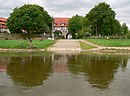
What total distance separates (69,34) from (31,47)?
83470 millimetres

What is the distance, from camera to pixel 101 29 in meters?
92.2

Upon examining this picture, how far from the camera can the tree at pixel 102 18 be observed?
8969 centimetres

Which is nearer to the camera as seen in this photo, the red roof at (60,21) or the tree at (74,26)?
the tree at (74,26)

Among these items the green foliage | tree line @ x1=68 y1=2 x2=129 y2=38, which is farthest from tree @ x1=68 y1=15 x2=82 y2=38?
Answer: the green foliage

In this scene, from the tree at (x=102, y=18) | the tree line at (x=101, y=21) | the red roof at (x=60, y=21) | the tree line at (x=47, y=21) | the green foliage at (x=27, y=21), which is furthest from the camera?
the red roof at (x=60, y=21)

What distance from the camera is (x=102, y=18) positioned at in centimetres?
9069

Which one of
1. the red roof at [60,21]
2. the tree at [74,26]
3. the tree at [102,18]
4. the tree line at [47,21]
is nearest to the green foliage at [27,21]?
the tree line at [47,21]

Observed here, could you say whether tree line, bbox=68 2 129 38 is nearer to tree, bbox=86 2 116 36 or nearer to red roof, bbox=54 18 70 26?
tree, bbox=86 2 116 36

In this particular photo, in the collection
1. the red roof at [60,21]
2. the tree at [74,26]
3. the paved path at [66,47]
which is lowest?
the paved path at [66,47]

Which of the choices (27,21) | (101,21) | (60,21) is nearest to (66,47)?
(27,21)

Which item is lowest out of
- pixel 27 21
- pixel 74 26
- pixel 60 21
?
pixel 74 26

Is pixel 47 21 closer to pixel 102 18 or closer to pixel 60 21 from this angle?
pixel 102 18

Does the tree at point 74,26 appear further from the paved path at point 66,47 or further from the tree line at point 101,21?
the paved path at point 66,47

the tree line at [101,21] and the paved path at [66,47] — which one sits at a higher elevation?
the tree line at [101,21]
